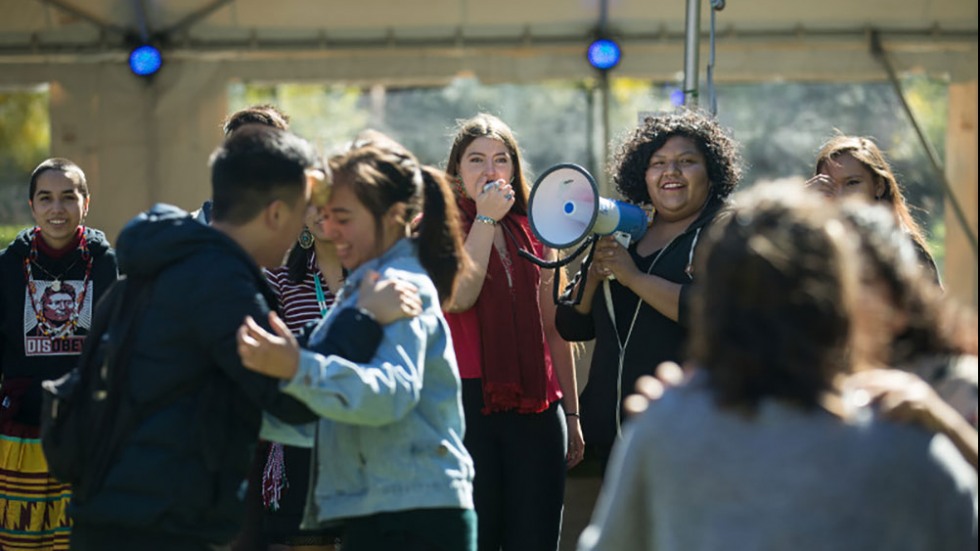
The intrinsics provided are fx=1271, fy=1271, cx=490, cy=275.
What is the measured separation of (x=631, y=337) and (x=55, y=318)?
2292mm

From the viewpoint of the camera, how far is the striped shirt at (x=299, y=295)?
14.9ft

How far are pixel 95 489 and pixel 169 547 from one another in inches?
7.8

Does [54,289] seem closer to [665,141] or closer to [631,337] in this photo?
[631,337]

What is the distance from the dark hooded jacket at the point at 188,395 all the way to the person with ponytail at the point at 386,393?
94 mm

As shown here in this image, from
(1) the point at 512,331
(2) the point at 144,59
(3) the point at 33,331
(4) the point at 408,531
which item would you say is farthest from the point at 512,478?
(2) the point at 144,59

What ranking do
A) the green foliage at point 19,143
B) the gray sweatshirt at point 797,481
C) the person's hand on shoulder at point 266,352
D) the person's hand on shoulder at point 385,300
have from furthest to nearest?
the green foliage at point 19,143 < the person's hand on shoulder at point 385,300 < the person's hand on shoulder at point 266,352 < the gray sweatshirt at point 797,481

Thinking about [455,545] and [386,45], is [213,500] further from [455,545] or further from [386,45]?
[386,45]

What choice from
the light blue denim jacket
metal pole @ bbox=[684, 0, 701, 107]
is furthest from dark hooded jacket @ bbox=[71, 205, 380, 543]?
metal pole @ bbox=[684, 0, 701, 107]

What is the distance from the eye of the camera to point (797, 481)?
187 cm

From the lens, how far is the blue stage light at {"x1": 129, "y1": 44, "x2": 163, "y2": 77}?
796 centimetres

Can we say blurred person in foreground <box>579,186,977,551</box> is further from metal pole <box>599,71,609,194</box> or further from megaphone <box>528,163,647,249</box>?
metal pole <box>599,71,609,194</box>

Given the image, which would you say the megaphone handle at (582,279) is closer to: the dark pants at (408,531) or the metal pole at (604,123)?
the dark pants at (408,531)

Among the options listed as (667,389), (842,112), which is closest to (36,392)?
(667,389)

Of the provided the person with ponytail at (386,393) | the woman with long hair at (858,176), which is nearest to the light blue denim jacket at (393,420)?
the person with ponytail at (386,393)
